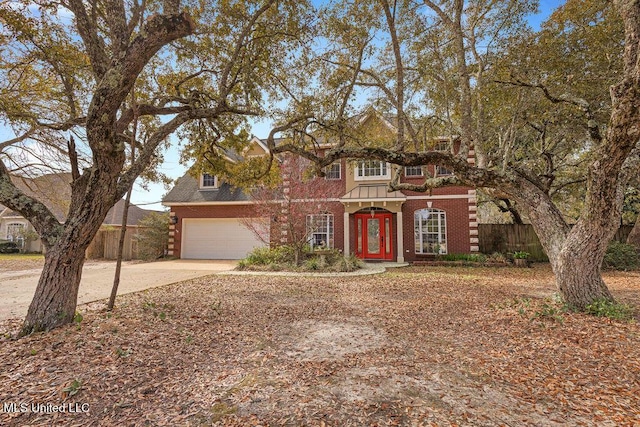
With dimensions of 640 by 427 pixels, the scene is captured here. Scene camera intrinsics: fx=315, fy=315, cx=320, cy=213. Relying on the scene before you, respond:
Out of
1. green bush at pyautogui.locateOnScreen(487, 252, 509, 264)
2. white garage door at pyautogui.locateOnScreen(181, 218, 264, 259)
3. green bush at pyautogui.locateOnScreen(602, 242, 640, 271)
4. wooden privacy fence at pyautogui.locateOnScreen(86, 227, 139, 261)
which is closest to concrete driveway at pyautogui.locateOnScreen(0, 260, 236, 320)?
white garage door at pyautogui.locateOnScreen(181, 218, 264, 259)

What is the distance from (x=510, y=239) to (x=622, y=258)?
4.09 meters

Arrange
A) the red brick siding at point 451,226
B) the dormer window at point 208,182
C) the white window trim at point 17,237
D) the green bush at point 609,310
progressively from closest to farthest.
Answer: the green bush at point 609,310 → the red brick siding at point 451,226 → the dormer window at point 208,182 → the white window trim at point 17,237

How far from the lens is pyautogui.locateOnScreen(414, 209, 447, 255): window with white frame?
14742mm

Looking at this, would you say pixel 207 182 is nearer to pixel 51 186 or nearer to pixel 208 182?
pixel 208 182

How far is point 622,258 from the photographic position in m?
12.0

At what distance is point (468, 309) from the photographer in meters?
6.18

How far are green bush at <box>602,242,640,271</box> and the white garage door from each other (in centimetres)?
1503

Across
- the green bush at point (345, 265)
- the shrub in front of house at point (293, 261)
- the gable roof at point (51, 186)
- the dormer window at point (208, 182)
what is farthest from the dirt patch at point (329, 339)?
the dormer window at point (208, 182)

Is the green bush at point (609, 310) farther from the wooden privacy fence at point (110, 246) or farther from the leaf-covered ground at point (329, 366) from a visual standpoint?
the wooden privacy fence at point (110, 246)

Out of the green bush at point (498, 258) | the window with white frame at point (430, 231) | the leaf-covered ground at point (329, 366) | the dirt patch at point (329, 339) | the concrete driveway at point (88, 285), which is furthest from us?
the window with white frame at point (430, 231)

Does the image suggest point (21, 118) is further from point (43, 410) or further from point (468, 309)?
point (468, 309)

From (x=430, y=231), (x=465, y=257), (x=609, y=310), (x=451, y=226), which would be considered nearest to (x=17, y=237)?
(x=430, y=231)

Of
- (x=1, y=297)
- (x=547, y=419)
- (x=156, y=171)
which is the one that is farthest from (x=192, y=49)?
(x=547, y=419)

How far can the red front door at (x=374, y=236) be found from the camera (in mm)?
15109
